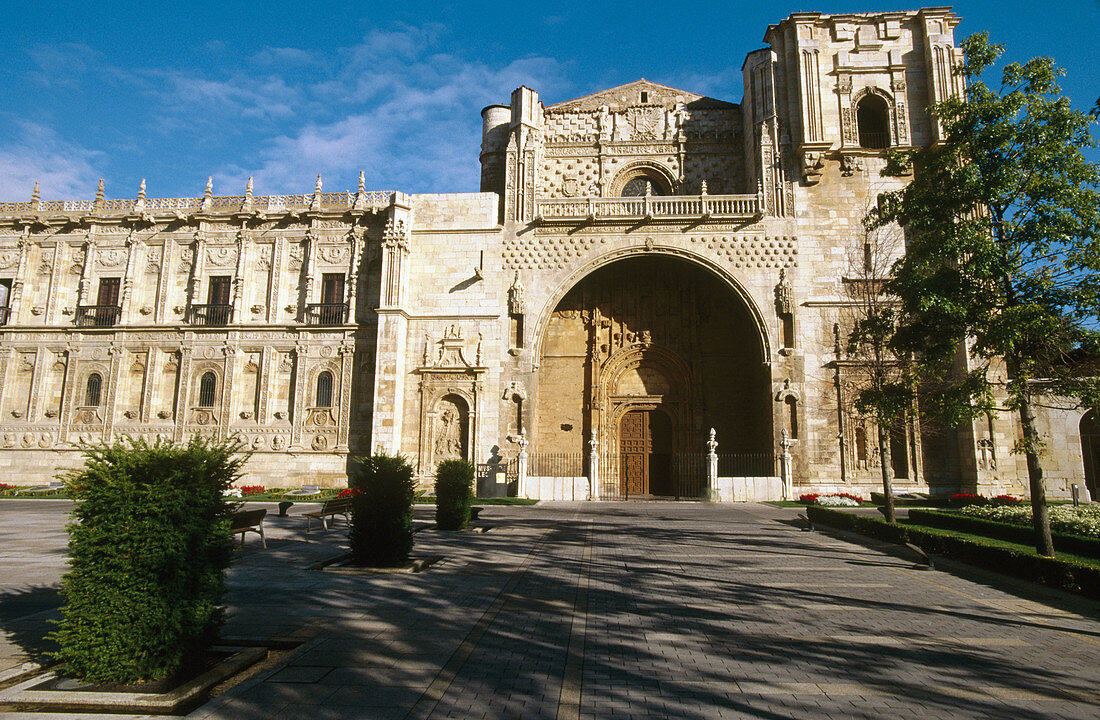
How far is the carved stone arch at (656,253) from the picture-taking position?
26.0 metres

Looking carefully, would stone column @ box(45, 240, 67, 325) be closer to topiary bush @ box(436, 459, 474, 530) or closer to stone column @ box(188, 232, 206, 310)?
stone column @ box(188, 232, 206, 310)

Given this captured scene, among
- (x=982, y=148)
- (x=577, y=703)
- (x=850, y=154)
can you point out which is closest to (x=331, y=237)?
(x=850, y=154)

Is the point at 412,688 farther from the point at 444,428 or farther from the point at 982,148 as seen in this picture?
the point at 444,428

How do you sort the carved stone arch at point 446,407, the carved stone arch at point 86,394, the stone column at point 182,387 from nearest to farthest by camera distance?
the carved stone arch at point 446,407, the stone column at point 182,387, the carved stone arch at point 86,394

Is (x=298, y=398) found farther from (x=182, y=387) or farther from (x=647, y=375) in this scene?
(x=647, y=375)

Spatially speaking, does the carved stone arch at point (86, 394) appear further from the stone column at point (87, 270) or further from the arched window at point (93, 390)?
the stone column at point (87, 270)

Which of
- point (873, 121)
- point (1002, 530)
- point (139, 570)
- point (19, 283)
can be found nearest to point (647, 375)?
point (873, 121)

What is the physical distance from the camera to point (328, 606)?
24.4ft

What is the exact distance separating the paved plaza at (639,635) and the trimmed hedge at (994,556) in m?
0.28

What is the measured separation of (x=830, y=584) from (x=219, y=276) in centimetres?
2865

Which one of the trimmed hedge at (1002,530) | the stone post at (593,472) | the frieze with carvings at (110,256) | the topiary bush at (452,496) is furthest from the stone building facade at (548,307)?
→ the topiary bush at (452,496)

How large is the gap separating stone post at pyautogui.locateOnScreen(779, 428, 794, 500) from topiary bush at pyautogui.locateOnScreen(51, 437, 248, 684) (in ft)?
73.4

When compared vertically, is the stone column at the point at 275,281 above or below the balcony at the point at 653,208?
below

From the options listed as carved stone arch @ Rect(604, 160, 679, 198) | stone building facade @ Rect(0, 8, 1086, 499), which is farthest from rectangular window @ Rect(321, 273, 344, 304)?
carved stone arch @ Rect(604, 160, 679, 198)
